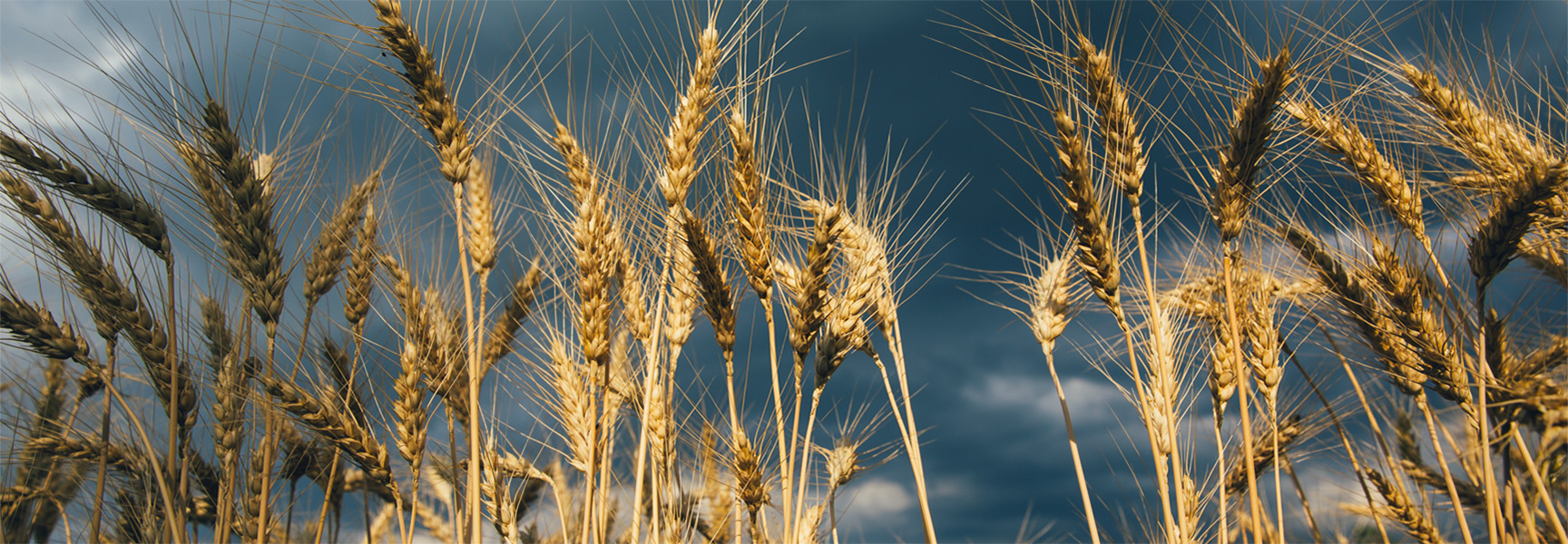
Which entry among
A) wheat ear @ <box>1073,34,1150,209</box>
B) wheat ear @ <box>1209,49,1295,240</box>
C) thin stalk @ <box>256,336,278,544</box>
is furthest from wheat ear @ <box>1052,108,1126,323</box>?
thin stalk @ <box>256,336,278,544</box>

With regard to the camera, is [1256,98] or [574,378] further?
[574,378]

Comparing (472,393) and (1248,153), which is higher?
(1248,153)

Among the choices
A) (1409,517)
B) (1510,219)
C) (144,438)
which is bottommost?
(1409,517)

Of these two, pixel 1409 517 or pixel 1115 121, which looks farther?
pixel 1409 517

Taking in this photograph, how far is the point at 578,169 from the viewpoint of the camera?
2.85 metres

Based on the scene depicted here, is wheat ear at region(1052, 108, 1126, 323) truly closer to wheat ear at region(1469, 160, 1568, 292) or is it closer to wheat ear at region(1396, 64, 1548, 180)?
wheat ear at region(1469, 160, 1568, 292)

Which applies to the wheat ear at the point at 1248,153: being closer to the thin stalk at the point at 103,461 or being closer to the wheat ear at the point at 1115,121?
the wheat ear at the point at 1115,121

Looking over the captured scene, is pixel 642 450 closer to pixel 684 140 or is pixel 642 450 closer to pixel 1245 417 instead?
pixel 684 140

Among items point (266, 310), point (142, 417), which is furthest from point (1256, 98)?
point (142, 417)

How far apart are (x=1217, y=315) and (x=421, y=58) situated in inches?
121

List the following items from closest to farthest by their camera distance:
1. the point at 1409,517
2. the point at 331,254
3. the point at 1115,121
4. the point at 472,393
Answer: the point at 472,393 → the point at 1115,121 → the point at 331,254 → the point at 1409,517

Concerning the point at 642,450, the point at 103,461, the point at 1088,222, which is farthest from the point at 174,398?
the point at 1088,222

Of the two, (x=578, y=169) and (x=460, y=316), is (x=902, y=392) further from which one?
(x=460, y=316)

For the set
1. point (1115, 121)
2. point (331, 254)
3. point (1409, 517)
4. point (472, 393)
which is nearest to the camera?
point (472, 393)
